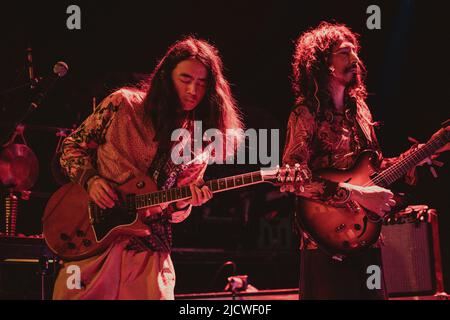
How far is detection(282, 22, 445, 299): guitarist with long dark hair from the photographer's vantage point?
295 cm


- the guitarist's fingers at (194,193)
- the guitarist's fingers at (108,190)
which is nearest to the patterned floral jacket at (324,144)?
the guitarist's fingers at (194,193)

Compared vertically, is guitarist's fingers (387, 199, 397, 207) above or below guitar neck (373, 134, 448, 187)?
below

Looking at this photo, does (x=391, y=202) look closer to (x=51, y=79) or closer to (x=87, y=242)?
(x=87, y=242)

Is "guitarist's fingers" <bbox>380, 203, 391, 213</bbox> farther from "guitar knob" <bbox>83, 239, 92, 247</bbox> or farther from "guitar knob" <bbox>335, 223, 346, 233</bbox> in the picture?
"guitar knob" <bbox>83, 239, 92, 247</bbox>

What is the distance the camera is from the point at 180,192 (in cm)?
283

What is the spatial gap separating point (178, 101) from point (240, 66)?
497 cm

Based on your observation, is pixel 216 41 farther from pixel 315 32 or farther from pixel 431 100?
pixel 315 32

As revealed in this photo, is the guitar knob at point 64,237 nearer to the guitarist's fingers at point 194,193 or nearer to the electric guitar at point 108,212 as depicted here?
the electric guitar at point 108,212

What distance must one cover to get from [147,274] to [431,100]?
448 centimetres

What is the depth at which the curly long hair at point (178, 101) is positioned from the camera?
293 centimetres

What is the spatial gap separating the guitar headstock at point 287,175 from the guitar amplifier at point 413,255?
189 centimetres

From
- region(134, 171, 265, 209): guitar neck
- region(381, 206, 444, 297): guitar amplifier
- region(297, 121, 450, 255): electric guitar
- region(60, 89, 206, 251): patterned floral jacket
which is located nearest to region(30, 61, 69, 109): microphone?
region(60, 89, 206, 251): patterned floral jacket

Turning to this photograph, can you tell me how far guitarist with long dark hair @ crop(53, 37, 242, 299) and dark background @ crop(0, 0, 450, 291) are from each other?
2.45 meters

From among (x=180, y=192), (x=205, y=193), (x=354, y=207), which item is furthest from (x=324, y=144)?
(x=180, y=192)
